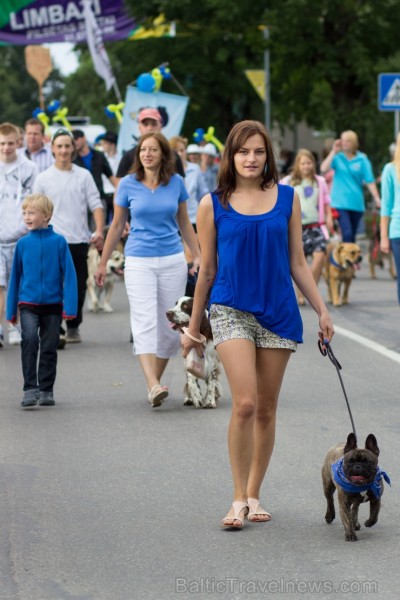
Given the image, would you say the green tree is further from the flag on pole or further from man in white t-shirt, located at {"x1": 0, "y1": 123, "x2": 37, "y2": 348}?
man in white t-shirt, located at {"x1": 0, "y1": 123, "x2": 37, "y2": 348}

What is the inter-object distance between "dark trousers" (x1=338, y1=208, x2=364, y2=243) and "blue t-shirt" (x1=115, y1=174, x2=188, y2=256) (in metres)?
9.52

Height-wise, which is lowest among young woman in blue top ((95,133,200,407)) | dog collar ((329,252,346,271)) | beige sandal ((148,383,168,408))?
dog collar ((329,252,346,271))

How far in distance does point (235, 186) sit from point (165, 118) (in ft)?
46.3

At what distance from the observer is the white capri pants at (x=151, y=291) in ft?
33.3

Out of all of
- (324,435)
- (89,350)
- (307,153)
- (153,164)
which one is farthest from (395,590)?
(307,153)

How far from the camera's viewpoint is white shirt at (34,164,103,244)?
13.1 metres

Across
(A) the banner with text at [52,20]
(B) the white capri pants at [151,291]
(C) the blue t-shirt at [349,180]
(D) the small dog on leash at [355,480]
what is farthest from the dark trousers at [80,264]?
(A) the banner with text at [52,20]

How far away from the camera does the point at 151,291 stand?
1016cm

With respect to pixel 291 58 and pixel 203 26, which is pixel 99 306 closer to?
pixel 291 58

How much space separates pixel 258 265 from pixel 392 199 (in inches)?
251

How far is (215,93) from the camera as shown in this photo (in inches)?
1790

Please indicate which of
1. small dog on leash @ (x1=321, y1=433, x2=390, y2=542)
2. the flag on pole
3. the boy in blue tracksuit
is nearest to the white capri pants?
the boy in blue tracksuit

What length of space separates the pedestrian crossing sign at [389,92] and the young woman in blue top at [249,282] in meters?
18.0

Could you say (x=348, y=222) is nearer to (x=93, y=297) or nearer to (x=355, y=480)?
(x=93, y=297)
